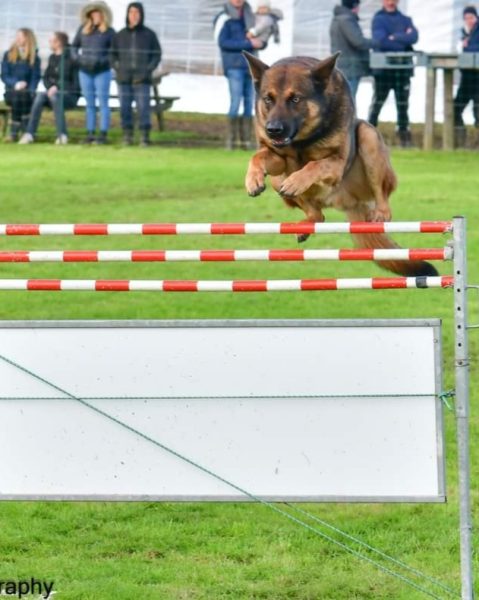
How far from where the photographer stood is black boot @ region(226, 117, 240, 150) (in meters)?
26.4

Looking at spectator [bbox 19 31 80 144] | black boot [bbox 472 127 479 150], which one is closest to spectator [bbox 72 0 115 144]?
spectator [bbox 19 31 80 144]

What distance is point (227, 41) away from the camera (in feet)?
A: 85.3

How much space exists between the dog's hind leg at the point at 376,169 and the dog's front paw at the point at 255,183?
0.96 metres

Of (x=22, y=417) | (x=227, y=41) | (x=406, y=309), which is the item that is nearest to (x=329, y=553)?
(x=22, y=417)

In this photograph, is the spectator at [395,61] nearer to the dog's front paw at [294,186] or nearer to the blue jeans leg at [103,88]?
the blue jeans leg at [103,88]

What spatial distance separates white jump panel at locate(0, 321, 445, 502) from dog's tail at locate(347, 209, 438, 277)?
1691 mm

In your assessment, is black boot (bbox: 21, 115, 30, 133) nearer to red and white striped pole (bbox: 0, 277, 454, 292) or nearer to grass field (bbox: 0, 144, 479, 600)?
grass field (bbox: 0, 144, 479, 600)

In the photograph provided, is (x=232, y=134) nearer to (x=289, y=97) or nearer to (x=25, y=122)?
(x=25, y=122)

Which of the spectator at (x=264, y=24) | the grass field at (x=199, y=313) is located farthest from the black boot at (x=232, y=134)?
the spectator at (x=264, y=24)

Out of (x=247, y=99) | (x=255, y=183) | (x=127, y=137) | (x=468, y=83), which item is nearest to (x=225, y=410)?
(x=255, y=183)

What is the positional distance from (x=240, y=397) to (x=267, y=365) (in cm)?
18

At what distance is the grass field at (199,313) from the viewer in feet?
24.3

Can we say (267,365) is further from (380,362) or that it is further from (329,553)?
(329,553)

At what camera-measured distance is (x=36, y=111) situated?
2666 centimetres
